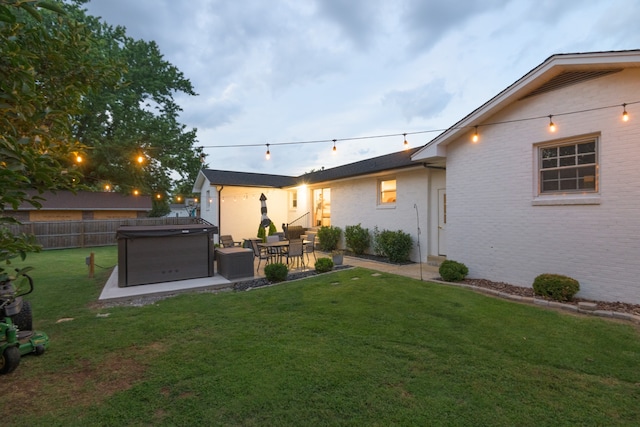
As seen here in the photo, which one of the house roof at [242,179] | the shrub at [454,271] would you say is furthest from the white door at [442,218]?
the house roof at [242,179]

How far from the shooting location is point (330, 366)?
138 inches

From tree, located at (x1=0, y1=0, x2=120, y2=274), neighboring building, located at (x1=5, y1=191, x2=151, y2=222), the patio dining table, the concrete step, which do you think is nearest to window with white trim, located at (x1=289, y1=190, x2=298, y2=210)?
the patio dining table

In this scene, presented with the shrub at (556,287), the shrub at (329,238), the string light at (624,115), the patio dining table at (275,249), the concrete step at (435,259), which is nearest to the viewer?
the string light at (624,115)

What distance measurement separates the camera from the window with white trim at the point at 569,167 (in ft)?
20.5

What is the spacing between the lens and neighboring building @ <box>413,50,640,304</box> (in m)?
5.70

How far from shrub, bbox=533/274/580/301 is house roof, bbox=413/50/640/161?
13.3 feet

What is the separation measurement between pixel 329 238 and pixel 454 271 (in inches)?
279

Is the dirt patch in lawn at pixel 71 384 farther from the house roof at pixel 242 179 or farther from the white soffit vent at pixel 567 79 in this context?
the house roof at pixel 242 179

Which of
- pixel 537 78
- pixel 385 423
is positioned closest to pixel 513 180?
pixel 537 78

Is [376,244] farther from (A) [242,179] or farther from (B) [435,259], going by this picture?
(A) [242,179]

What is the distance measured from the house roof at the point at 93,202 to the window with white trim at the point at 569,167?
22855 millimetres

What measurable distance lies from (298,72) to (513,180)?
972 centimetres

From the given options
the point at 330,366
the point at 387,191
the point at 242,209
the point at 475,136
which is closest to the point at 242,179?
the point at 242,209

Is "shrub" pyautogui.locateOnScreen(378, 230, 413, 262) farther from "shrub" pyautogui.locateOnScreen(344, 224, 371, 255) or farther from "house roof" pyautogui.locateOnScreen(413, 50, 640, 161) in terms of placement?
"house roof" pyautogui.locateOnScreen(413, 50, 640, 161)
